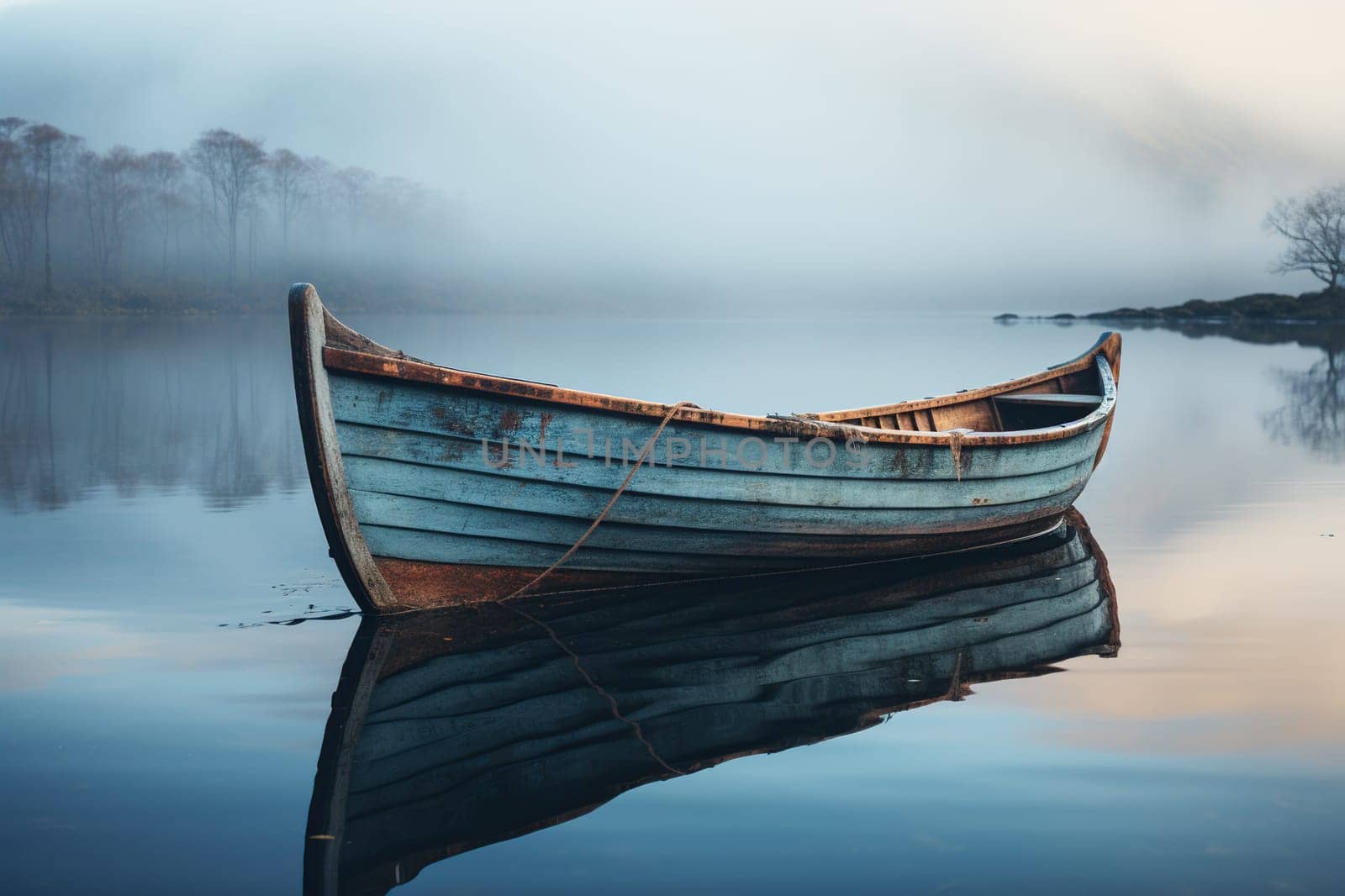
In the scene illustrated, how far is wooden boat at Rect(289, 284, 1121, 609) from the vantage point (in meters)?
7.72

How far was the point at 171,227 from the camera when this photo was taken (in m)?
104

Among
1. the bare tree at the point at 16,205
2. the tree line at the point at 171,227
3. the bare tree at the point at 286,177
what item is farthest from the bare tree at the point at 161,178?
the bare tree at the point at 16,205

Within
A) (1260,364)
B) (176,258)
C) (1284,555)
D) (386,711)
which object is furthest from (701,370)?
(176,258)

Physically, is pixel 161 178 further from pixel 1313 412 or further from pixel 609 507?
pixel 609 507

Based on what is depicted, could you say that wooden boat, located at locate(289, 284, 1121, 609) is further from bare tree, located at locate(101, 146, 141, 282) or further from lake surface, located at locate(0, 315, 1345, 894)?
bare tree, located at locate(101, 146, 141, 282)

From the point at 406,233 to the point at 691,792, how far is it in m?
150

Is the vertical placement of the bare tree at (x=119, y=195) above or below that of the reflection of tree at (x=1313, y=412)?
above

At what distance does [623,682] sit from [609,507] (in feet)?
5.68

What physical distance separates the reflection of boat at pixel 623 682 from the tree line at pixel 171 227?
2680 inches

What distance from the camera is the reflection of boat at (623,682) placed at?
5324 mm

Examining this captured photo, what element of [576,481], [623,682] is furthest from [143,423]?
[623,682]

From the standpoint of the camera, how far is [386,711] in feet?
21.5

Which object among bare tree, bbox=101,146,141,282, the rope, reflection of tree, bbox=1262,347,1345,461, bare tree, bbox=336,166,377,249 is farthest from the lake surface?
bare tree, bbox=336,166,377,249

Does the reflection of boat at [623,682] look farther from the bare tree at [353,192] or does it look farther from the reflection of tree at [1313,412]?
the bare tree at [353,192]
